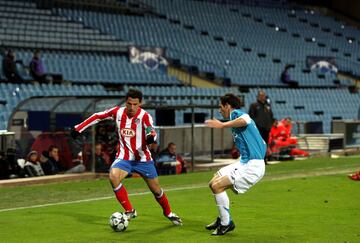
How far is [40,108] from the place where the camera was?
67.6 ft

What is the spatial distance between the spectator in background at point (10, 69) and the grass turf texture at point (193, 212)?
362 inches

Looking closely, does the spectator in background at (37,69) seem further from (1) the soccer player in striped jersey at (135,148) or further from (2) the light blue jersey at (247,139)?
(2) the light blue jersey at (247,139)

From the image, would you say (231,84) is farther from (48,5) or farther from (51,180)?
(51,180)

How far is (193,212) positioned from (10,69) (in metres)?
15.5

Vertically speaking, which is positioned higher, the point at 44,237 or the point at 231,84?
the point at 231,84

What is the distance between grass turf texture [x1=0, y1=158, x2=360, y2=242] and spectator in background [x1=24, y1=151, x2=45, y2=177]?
0.99 m

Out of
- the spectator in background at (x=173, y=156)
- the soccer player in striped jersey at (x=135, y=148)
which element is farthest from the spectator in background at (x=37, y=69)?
the soccer player in striped jersey at (x=135, y=148)

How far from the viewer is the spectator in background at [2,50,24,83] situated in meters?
26.9

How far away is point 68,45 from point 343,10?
1122 inches

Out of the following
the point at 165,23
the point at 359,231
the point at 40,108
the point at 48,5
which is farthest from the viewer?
the point at 165,23

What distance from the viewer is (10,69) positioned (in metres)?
27.1

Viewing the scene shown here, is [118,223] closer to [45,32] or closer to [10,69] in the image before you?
[10,69]

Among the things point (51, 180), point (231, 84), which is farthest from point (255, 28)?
point (51, 180)

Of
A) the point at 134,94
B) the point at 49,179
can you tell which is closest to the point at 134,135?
the point at 134,94
